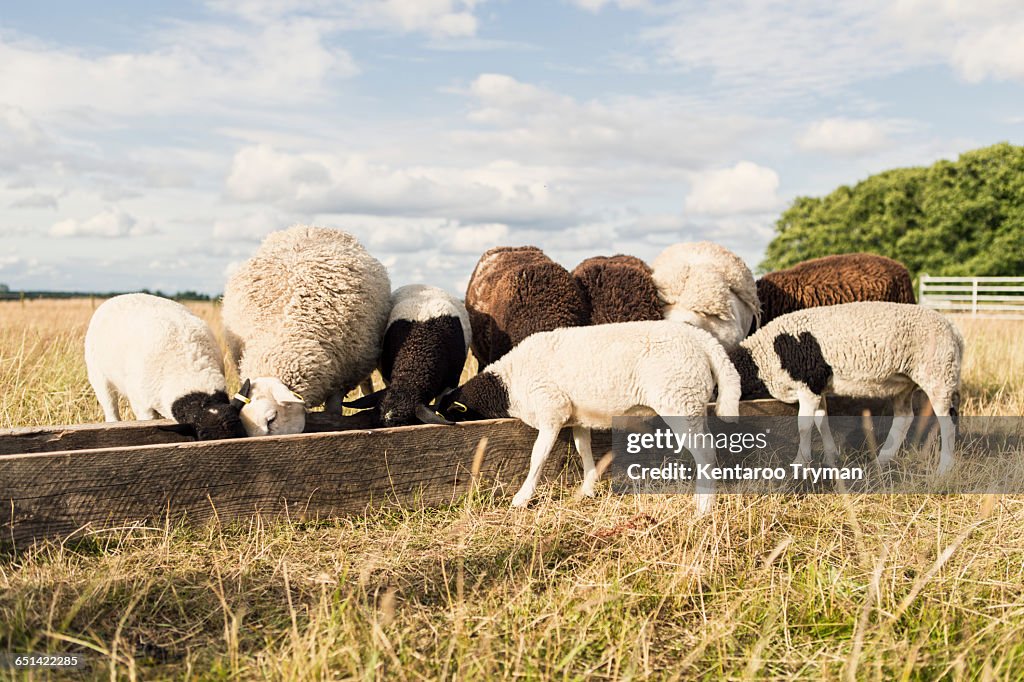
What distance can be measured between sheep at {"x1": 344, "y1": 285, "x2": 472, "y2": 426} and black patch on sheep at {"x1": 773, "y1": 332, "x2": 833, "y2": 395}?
84.8 inches

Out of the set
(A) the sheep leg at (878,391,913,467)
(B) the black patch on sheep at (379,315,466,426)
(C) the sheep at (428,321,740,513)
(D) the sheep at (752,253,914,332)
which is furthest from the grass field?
(D) the sheep at (752,253,914,332)

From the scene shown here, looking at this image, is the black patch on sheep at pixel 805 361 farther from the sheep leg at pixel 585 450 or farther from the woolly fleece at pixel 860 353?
the sheep leg at pixel 585 450

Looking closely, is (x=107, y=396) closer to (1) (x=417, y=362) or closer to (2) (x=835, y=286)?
(1) (x=417, y=362)

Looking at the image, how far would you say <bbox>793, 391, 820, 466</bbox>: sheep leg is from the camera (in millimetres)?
5090

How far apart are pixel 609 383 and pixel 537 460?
0.60 meters

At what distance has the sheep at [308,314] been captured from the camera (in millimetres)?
5051

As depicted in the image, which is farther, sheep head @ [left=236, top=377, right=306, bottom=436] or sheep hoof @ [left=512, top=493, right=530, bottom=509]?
sheep head @ [left=236, top=377, right=306, bottom=436]

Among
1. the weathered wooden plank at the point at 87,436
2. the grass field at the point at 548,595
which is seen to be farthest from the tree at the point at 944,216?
the weathered wooden plank at the point at 87,436

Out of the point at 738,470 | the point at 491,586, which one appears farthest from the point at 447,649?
the point at 738,470

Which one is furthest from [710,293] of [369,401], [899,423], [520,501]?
[369,401]

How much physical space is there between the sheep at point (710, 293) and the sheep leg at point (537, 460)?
174 cm

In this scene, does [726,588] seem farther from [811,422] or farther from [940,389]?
[940,389]

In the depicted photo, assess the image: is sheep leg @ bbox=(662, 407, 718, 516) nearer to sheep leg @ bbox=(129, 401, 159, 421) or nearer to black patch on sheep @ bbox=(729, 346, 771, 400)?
black patch on sheep @ bbox=(729, 346, 771, 400)

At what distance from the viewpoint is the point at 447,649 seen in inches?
112
